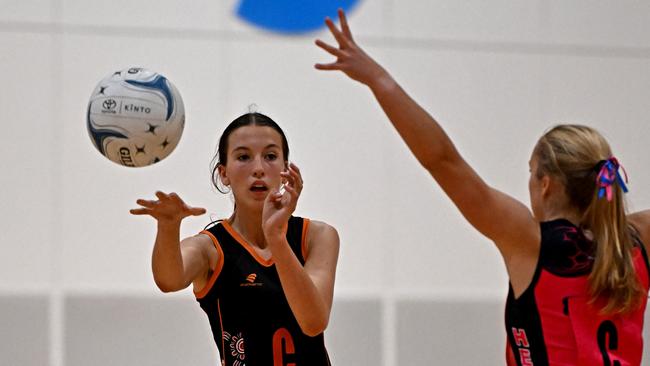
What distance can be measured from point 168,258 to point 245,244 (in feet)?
1.28

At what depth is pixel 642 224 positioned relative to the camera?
2387 millimetres

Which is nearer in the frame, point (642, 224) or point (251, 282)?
point (642, 224)

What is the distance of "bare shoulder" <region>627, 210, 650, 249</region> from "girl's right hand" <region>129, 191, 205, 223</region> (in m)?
1.14

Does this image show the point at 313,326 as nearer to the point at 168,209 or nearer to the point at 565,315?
the point at 168,209

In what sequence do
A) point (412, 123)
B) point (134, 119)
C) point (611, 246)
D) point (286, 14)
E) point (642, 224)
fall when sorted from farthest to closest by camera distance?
point (286, 14)
point (134, 119)
point (642, 224)
point (611, 246)
point (412, 123)

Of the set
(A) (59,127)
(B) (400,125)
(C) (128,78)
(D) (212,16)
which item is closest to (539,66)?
(D) (212,16)

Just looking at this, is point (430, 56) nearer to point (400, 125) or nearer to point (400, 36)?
point (400, 36)

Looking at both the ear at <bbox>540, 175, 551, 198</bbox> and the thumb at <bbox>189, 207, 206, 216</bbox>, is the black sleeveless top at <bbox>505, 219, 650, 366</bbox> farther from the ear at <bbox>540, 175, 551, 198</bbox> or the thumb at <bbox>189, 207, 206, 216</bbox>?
the thumb at <bbox>189, 207, 206, 216</bbox>

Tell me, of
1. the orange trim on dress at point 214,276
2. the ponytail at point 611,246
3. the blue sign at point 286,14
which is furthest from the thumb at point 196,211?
the blue sign at point 286,14

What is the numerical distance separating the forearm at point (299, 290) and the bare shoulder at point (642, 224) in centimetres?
90

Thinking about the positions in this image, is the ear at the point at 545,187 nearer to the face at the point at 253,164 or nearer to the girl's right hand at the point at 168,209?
the girl's right hand at the point at 168,209

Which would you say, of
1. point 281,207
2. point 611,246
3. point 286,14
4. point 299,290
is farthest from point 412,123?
point 286,14

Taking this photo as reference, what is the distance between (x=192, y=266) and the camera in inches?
113

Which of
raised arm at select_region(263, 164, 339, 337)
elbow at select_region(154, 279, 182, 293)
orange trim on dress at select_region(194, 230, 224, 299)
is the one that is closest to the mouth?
orange trim on dress at select_region(194, 230, 224, 299)
